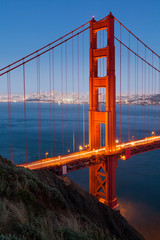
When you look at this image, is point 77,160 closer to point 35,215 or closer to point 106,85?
point 106,85

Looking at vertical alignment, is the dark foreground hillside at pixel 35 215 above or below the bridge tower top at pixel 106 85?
below

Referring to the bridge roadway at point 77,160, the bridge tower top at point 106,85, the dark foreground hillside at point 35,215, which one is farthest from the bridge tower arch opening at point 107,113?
the dark foreground hillside at point 35,215

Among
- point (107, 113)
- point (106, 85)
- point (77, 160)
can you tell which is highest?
point (106, 85)

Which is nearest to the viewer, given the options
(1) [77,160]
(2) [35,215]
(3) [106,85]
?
(2) [35,215]

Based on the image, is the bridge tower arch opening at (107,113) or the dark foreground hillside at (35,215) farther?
the bridge tower arch opening at (107,113)

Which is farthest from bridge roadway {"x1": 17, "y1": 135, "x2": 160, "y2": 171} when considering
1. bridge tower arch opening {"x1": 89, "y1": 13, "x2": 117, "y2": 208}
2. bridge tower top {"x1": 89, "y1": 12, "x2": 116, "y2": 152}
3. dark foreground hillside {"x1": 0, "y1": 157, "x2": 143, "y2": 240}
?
dark foreground hillside {"x1": 0, "y1": 157, "x2": 143, "y2": 240}

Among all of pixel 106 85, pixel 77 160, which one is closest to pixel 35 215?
pixel 77 160

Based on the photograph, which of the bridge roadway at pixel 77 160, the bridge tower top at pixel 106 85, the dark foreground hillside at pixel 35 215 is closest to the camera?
the dark foreground hillside at pixel 35 215

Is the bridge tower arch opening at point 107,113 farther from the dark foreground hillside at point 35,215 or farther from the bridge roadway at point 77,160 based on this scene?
the dark foreground hillside at point 35,215

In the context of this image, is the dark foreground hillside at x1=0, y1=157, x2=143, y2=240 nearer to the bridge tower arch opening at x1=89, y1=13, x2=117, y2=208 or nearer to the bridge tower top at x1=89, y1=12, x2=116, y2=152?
the bridge tower arch opening at x1=89, y1=13, x2=117, y2=208

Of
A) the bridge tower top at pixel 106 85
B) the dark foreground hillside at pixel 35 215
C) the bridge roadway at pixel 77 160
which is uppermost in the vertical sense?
the bridge tower top at pixel 106 85
